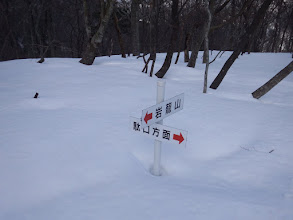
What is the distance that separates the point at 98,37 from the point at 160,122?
7574mm

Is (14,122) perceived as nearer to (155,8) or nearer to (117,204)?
(117,204)

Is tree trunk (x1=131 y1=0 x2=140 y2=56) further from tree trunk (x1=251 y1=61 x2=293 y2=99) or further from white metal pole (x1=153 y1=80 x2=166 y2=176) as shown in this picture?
white metal pole (x1=153 y1=80 x2=166 y2=176)

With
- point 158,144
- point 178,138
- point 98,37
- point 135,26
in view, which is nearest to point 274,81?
point 158,144

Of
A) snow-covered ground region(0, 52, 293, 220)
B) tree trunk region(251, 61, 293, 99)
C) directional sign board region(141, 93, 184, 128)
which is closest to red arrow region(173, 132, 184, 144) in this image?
directional sign board region(141, 93, 184, 128)

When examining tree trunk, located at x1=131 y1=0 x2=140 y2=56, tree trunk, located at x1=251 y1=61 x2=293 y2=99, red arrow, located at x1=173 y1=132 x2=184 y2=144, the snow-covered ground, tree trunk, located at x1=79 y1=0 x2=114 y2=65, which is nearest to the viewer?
red arrow, located at x1=173 y1=132 x2=184 y2=144

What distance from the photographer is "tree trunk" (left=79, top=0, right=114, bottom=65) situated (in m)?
8.48

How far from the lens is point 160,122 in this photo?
232 centimetres

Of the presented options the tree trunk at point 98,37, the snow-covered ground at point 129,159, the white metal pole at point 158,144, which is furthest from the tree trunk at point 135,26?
the white metal pole at point 158,144

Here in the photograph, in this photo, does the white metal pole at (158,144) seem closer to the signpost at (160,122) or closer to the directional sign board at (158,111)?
the signpost at (160,122)

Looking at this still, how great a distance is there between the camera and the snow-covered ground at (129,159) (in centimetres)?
226

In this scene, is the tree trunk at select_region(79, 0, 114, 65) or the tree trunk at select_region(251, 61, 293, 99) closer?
A: the tree trunk at select_region(251, 61, 293, 99)

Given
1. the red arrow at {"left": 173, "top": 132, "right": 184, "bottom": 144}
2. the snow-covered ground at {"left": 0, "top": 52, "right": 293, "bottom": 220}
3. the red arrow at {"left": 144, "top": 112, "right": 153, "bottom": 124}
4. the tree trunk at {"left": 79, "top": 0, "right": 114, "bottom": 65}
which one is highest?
the tree trunk at {"left": 79, "top": 0, "right": 114, "bottom": 65}

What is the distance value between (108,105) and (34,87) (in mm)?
2515

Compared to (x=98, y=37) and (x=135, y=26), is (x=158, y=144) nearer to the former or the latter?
(x=98, y=37)
